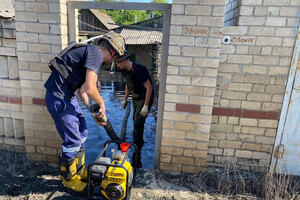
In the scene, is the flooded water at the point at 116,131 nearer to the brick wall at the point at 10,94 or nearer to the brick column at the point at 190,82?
the brick column at the point at 190,82

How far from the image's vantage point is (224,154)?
379cm

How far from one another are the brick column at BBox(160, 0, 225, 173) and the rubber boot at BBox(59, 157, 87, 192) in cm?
135

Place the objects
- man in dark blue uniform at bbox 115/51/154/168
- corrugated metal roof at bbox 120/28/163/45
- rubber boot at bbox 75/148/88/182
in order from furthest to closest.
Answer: corrugated metal roof at bbox 120/28/163/45 < man in dark blue uniform at bbox 115/51/154/168 < rubber boot at bbox 75/148/88/182

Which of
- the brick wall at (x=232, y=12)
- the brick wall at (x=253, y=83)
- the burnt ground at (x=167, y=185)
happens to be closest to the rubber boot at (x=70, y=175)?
the burnt ground at (x=167, y=185)

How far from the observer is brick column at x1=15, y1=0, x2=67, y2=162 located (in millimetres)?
3359

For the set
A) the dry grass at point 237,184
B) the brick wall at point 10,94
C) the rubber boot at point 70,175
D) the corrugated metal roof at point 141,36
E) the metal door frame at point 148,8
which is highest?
the corrugated metal roof at point 141,36

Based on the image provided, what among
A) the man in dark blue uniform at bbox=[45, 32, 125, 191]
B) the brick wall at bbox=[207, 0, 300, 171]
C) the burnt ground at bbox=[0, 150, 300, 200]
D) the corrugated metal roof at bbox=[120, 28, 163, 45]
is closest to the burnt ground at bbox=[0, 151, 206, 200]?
the burnt ground at bbox=[0, 150, 300, 200]

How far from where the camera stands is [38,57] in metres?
3.50

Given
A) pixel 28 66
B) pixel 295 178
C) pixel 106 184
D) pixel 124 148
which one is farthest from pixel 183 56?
pixel 295 178

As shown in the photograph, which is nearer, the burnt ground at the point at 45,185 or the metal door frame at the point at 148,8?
the burnt ground at the point at 45,185

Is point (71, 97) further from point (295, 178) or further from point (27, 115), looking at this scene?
point (295, 178)

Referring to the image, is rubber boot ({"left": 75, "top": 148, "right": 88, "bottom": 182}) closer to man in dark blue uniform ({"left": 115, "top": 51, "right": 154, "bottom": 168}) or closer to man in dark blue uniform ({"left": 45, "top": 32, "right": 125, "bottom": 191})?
man in dark blue uniform ({"left": 45, "top": 32, "right": 125, "bottom": 191})

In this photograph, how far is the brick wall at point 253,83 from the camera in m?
3.24

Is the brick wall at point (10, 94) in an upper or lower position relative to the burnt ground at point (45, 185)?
upper
